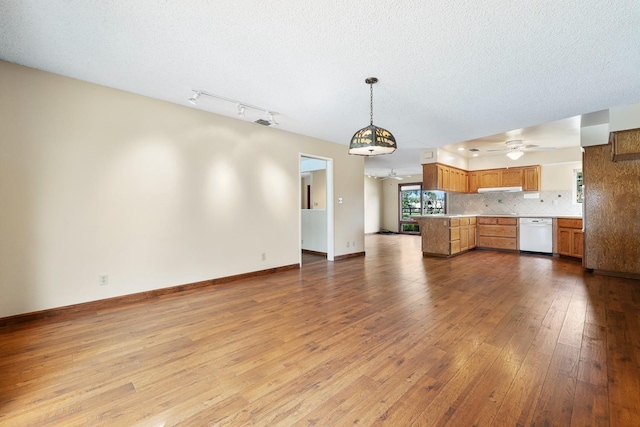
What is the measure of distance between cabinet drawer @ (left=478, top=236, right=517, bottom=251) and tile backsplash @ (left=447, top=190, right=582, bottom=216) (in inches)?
37.8

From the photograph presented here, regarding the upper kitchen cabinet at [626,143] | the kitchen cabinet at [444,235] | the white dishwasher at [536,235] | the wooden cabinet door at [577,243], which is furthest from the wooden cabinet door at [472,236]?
the upper kitchen cabinet at [626,143]

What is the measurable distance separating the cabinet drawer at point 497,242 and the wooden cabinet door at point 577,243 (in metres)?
1.12

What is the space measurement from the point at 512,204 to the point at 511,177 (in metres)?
0.79

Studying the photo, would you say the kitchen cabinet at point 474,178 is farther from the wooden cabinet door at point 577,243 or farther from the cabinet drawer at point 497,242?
the wooden cabinet door at point 577,243

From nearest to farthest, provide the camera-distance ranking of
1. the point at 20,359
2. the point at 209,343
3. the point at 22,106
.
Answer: the point at 20,359, the point at 209,343, the point at 22,106

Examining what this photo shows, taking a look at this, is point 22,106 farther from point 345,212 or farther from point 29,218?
point 345,212

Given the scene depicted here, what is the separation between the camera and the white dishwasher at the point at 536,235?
6531mm

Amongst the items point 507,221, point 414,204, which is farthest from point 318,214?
point 414,204

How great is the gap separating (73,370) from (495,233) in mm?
8337

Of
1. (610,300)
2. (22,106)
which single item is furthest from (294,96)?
(610,300)

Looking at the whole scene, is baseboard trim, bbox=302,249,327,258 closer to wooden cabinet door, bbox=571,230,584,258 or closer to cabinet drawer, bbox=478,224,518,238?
cabinet drawer, bbox=478,224,518,238

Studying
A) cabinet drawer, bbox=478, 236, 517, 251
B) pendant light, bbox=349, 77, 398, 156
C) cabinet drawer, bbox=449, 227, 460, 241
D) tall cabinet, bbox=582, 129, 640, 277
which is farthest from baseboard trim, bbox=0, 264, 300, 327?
cabinet drawer, bbox=478, 236, 517, 251

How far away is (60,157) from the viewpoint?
10.0 feet

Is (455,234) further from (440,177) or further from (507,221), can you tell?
(507,221)
